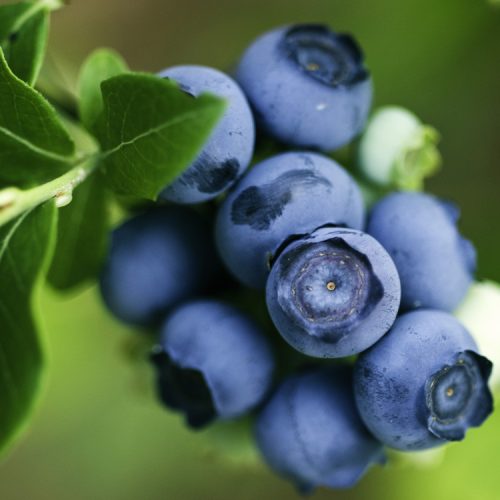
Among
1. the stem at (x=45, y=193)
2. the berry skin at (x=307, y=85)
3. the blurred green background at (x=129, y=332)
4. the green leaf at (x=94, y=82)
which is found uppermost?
the berry skin at (x=307, y=85)

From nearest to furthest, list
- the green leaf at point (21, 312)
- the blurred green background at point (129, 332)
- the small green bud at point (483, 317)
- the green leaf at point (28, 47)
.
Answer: the green leaf at point (21, 312) → the green leaf at point (28, 47) → the small green bud at point (483, 317) → the blurred green background at point (129, 332)

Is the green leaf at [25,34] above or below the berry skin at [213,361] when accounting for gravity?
above

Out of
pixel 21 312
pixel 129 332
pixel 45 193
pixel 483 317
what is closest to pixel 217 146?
pixel 45 193

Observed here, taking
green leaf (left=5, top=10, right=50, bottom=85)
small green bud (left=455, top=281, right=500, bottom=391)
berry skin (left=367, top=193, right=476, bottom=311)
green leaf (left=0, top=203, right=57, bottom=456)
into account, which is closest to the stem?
green leaf (left=0, top=203, right=57, bottom=456)

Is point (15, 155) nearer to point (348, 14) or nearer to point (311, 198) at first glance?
point (311, 198)

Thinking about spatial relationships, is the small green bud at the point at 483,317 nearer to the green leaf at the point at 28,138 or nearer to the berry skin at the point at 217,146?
the berry skin at the point at 217,146

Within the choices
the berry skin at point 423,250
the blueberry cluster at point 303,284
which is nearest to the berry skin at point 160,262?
the blueberry cluster at point 303,284

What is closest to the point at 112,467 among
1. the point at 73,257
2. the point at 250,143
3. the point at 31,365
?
the point at 73,257
